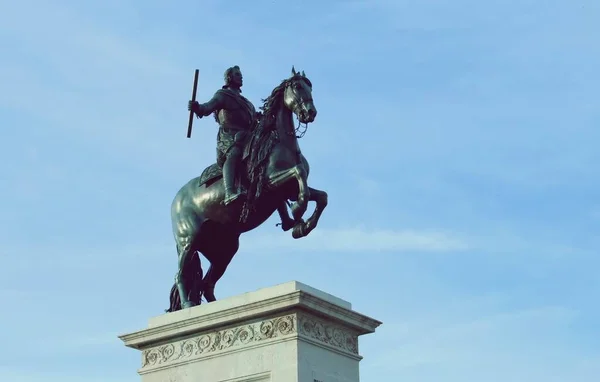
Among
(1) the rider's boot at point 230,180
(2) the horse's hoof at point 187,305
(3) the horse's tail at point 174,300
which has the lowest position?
(2) the horse's hoof at point 187,305

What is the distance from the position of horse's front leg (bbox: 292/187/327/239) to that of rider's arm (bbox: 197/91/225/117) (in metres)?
2.21

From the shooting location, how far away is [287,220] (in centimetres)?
1852

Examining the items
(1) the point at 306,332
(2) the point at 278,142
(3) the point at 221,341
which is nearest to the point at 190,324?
(3) the point at 221,341

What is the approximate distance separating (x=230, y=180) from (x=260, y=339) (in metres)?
2.56

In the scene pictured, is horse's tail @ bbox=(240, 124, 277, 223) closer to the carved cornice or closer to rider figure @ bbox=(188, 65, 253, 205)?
rider figure @ bbox=(188, 65, 253, 205)

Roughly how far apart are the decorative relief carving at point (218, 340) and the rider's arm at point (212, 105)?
11.9ft

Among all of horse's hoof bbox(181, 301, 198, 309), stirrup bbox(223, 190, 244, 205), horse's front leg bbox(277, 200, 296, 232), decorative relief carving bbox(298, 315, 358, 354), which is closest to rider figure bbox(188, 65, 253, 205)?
stirrup bbox(223, 190, 244, 205)

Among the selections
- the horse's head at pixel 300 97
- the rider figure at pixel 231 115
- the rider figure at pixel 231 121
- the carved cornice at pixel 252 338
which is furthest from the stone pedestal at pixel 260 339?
the horse's head at pixel 300 97

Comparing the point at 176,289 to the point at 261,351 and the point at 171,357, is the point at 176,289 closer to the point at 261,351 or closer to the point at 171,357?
the point at 171,357

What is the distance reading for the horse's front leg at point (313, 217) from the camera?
18016 mm

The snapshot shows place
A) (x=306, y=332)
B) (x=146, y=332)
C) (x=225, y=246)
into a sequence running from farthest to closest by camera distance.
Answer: (x=225, y=246)
(x=146, y=332)
(x=306, y=332)

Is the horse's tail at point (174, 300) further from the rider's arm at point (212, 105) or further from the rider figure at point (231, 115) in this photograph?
the rider's arm at point (212, 105)

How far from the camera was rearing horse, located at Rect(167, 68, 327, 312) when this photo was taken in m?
18.1

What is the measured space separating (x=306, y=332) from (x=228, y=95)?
4397mm
